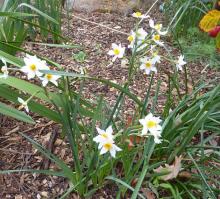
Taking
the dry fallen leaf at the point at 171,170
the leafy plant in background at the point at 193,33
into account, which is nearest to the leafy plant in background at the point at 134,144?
the dry fallen leaf at the point at 171,170

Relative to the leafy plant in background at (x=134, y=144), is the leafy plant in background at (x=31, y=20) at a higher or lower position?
higher

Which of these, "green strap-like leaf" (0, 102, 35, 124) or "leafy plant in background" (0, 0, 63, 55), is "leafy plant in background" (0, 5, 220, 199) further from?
"leafy plant in background" (0, 0, 63, 55)

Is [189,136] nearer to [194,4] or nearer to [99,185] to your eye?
[99,185]

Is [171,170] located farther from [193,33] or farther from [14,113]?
[193,33]

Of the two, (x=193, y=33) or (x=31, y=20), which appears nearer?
(x=31, y=20)

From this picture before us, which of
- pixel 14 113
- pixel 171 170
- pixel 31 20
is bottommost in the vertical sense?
pixel 171 170

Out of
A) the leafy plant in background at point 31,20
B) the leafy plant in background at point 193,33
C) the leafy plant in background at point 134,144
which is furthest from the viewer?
the leafy plant in background at point 193,33

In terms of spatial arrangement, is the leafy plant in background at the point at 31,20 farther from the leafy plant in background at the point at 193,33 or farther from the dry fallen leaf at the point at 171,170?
the dry fallen leaf at the point at 171,170

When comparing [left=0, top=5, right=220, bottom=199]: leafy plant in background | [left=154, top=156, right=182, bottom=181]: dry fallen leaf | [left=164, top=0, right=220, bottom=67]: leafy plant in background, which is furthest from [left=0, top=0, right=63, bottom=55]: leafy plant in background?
[left=154, top=156, right=182, bottom=181]: dry fallen leaf

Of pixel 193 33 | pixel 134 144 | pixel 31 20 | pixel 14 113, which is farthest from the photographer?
pixel 193 33

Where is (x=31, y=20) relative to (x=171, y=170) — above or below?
above

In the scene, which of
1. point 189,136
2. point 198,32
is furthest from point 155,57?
point 198,32

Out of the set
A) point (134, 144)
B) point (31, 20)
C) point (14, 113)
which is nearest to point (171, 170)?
point (134, 144)
